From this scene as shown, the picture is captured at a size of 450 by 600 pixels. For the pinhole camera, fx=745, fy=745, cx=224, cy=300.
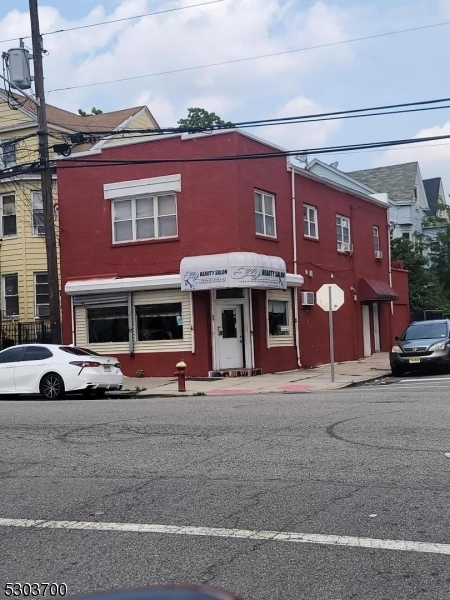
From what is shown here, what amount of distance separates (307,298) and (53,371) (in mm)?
10094

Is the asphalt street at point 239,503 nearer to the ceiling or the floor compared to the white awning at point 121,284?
nearer to the floor

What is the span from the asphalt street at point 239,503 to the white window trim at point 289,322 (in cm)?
1120

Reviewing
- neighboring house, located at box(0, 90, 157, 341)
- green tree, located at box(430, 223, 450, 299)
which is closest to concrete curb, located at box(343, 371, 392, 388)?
neighboring house, located at box(0, 90, 157, 341)

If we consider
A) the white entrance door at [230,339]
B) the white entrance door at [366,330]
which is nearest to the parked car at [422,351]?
the white entrance door at [230,339]

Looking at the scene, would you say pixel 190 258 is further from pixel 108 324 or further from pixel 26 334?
pixel 26 334

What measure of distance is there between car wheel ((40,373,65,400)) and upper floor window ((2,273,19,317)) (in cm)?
1239

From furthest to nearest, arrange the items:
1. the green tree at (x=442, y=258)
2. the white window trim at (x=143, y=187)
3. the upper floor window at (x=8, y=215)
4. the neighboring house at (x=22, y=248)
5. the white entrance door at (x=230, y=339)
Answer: the green tree at (x=442, y=258) < the upper floor window at (x=8, y=215) < the neighboring house at (x=22, y=248) < the white window trim at (x=143, y=187) < the white entrance door at (x=230, y=339)

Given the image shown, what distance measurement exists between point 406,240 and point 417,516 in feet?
126

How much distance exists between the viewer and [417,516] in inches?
233

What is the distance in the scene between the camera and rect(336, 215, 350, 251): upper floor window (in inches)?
1121

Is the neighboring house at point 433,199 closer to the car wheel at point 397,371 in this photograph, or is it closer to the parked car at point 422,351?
the parked car at point 422,351

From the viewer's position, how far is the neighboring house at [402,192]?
160 feet

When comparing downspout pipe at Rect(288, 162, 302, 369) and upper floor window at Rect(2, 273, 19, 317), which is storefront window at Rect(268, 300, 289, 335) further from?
upper floor window at Rect(2, 273, 19, 317)

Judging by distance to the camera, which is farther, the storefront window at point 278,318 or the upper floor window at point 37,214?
the upper floor window at point 37,214
